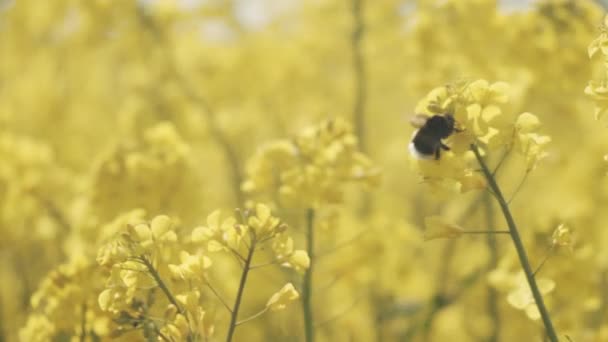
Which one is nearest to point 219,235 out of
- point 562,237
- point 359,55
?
Answer: point 562,237

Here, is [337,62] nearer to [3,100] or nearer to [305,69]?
[305,69]

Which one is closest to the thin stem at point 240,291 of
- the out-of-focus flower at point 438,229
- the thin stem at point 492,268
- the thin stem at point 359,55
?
the out-of-focus flower at point 438,229

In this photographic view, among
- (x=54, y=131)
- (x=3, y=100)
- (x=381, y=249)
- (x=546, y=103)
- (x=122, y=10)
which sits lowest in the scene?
(x=381, y=249)

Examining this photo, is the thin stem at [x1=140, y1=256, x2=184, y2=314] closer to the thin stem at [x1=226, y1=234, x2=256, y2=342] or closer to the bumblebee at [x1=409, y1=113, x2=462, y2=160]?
the thin stem at [x1=226, y1=234, x2=256, y2=342]

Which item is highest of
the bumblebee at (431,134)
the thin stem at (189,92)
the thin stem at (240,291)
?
the thin stem at (189,92)

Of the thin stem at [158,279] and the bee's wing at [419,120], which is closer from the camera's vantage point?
the thin stem at [158,279]

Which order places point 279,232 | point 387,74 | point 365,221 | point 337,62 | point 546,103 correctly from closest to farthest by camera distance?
1. point 279,232
2. point 365,221
3. point 546,103
4. point 387,74
5. point 337,62

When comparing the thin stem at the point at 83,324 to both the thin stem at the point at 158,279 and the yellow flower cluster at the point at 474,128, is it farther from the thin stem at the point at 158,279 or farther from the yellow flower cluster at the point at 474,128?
the yellow flower cluster at the point at 474,128

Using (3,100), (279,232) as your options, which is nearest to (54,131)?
(3,100)
